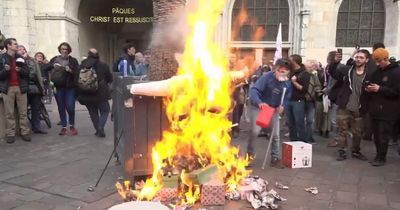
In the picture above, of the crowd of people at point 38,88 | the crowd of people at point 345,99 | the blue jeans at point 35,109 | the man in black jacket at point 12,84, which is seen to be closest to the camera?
the crowd of people at point 345,99

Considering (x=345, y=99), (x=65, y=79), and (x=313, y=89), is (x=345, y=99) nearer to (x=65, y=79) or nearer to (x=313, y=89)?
(x=313, y=89)

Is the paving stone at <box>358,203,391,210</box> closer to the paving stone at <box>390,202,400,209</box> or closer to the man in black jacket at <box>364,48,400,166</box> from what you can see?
the paving stone at <box>390,202,400,209</box>

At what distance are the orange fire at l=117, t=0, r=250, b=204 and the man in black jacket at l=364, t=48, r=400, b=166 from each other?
2935mm

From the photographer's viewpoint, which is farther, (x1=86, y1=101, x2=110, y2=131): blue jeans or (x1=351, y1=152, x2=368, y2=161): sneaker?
(x1=86, y1=101, x2=110, y2=131): blue jeans

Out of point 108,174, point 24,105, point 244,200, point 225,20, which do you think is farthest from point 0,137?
point 225,20

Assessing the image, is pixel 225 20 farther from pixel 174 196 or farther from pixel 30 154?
pixel 174 196

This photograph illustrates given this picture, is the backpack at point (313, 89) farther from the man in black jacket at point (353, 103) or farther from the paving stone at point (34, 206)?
the paving stone at point (34, 206)

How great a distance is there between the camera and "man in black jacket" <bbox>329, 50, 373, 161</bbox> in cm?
665

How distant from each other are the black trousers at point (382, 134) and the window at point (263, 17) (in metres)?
9.93

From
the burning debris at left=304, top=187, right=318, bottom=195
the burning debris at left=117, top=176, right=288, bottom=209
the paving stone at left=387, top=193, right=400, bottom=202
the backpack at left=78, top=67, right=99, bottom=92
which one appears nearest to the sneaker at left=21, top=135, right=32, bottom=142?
the backpack at left=78, top=67, right=99, bottom=92

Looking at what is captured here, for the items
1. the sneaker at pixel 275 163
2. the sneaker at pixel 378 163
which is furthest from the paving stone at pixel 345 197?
the sneaker at pixel 378 163

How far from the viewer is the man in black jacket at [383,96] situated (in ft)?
20.6

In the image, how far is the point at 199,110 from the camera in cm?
477

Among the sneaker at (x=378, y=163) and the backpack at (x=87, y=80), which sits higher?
the backpack at (x=87, y=80)
